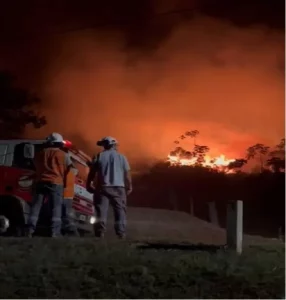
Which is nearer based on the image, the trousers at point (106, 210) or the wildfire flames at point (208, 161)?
the trousers at point (106, 210)

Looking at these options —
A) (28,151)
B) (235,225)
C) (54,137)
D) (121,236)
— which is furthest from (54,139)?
(235,225)

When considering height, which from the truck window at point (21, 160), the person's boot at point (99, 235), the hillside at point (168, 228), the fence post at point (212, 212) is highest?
the truck window at point (21, 160)

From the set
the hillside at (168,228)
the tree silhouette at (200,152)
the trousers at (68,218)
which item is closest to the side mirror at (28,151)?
the trousers at (68,218)

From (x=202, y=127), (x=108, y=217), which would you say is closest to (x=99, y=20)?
(x=202, y=127)

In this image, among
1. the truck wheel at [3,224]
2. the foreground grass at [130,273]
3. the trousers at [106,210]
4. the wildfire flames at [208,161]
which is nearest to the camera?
the foreground grass at [130,273]

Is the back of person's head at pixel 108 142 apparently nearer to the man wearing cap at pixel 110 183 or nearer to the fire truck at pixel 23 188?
the man wearing cap at pixel 110 183

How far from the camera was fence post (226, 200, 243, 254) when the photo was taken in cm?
705

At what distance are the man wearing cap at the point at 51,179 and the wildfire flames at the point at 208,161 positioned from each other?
1132 millimetres

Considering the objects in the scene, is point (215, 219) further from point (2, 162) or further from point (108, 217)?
point (2, 162)

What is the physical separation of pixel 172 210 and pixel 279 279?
1498 mm

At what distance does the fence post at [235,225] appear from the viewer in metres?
7.05

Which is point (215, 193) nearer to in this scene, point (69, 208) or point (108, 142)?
point (108, 142)

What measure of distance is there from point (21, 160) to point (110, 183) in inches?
38.7

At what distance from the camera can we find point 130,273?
6.22m
